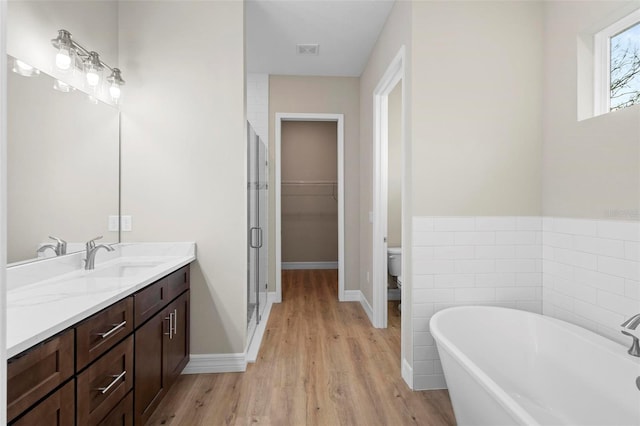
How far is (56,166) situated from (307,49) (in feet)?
8.45

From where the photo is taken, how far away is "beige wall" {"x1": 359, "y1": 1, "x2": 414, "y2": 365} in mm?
2287

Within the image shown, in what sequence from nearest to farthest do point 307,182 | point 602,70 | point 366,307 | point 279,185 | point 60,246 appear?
point 60,246 < point 602,70 < point 366,307 < point 279,185 < point 307,182

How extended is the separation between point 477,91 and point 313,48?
1902mm

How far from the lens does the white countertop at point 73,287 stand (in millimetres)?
1077

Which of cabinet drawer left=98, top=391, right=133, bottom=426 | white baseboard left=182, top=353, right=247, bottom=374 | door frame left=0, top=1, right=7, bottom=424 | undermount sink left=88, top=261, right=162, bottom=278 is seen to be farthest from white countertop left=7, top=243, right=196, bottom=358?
white baseboard left=182, top=353, right=247, bottom=374

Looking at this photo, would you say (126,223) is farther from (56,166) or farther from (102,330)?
(102,330)

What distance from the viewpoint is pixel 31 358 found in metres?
1.00

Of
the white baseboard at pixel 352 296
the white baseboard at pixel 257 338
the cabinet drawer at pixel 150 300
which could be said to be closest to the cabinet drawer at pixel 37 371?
the cabinet drawer at pixel 150 300

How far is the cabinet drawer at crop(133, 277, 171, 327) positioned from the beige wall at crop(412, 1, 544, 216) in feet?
5.40

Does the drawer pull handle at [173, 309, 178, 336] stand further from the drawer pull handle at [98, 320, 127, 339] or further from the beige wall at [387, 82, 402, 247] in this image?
the beige wall at [387, 82, 402, 247]

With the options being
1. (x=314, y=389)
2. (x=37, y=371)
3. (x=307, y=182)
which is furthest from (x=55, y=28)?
(x=307, y=182)

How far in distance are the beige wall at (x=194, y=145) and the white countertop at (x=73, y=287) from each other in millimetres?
131

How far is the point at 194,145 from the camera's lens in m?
2.47

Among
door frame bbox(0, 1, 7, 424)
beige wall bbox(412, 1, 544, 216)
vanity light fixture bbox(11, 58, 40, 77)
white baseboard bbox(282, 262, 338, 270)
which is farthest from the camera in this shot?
white baseboard bbox(282, 262, 338, 270)
